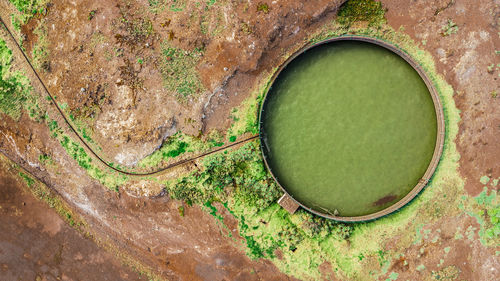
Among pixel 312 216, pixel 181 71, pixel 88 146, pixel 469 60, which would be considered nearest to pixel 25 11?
pixel 88 146

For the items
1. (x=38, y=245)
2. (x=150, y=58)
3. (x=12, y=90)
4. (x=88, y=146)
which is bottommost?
(x=38, y=245)

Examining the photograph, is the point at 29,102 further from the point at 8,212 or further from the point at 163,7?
the point at 163,7

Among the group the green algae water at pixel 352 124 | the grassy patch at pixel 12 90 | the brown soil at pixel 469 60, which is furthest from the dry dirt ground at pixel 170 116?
the green algae water at pixel 352 124

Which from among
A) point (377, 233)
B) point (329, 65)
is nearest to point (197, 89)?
point (329, 65)

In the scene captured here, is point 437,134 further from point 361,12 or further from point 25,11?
point 25,11

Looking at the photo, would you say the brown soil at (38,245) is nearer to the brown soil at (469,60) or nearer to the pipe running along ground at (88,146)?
the pipe running along ground at (88,146)

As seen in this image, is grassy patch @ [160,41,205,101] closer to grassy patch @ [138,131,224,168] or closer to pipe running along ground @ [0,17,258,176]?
grassy patch @ [138,131,224,168]

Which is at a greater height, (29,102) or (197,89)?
(197,89)
